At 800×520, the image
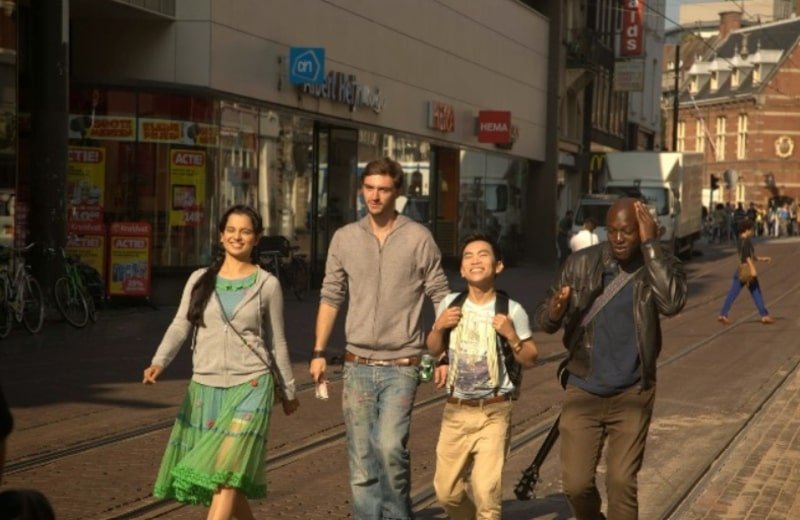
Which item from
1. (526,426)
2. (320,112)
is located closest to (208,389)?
(526,426)

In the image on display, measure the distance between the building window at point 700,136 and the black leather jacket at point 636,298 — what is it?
324 feet

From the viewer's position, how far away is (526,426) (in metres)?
12.2

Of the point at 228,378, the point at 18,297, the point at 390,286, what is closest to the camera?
the point at 228,378

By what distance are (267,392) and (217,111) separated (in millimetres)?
18102

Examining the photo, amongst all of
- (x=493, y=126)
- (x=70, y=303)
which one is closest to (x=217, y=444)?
(x=70, y=303)

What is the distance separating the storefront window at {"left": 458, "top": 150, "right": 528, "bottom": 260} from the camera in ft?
134

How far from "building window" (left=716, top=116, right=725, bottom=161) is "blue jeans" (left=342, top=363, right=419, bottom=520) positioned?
96799 millimetres

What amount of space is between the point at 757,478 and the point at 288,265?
677 inches

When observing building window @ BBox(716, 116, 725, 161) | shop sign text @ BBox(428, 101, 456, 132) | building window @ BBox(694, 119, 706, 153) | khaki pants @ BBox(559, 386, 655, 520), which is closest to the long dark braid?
khaki pants @ BBox(559, 386, 655, 520)

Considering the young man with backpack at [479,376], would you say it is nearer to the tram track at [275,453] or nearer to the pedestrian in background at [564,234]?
the tram track at [275,453]

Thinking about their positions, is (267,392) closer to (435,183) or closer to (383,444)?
(383,444)

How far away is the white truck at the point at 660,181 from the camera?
45000mm

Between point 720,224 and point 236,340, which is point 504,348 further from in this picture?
point 720,224

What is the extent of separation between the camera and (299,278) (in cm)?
2672
